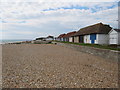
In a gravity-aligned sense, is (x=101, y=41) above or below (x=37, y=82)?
above

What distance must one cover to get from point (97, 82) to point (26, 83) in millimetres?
2611

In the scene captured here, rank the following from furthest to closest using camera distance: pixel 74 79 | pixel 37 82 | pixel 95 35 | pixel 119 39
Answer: pixel 95 35
pixel 119 39
pixel 74 79
pixel 37 82

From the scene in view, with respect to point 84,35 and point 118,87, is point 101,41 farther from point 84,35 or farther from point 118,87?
point 118,87

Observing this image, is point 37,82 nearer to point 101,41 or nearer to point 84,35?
point 101,41

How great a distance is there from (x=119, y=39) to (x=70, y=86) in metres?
15.0

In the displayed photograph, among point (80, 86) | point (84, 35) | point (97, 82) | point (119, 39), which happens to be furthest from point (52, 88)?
point (84, 35)

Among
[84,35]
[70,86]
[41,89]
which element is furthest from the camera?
[84,35]

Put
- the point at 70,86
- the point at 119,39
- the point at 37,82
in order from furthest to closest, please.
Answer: the point at 119,39, the point at 37,82, the point at 70,86

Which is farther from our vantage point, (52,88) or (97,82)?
(97,82)

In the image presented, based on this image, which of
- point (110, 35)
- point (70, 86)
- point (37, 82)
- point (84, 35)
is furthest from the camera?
point (84, 35)

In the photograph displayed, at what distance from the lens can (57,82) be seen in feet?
11.7

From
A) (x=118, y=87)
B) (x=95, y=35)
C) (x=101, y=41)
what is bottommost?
(x=118, y=87)

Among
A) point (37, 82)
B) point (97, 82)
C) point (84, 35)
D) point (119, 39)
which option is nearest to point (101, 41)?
point (119, 39)

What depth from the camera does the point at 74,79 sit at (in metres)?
3.86
